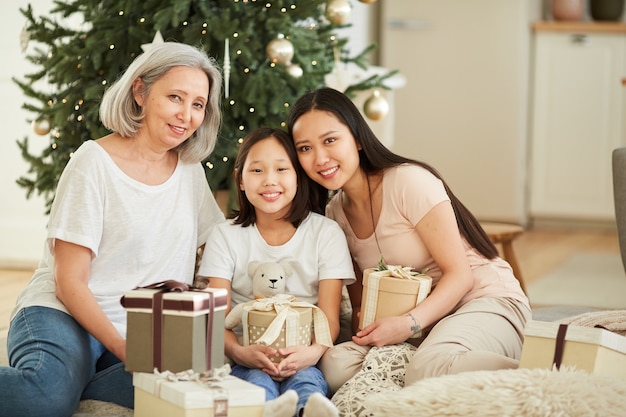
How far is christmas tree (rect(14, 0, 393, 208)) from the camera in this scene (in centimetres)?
307

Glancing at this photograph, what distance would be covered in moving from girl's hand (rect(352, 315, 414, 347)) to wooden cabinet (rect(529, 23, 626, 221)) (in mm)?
4163

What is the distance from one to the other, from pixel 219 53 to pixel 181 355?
165 centimetres

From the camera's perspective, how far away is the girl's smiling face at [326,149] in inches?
84.1

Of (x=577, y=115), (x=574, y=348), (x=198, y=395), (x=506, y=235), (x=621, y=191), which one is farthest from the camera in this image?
(x=577, y=115)

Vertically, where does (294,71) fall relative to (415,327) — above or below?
above

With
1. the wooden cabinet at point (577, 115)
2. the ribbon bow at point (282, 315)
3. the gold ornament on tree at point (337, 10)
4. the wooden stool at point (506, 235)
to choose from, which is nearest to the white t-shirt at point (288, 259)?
the ribbon bow at point (282, 315)

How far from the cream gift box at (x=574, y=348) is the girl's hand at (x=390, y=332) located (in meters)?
0.30

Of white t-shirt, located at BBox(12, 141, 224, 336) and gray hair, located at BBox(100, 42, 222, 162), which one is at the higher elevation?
gray hair, located at BBox(100, 42, 222, 162)

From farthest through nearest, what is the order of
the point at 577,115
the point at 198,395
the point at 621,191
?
the point at 577,115 < the point at 621,191 < the point at 198,395

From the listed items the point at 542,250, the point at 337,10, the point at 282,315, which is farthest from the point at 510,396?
the point at 542,250

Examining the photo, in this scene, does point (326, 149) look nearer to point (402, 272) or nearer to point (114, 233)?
point (402, 272)

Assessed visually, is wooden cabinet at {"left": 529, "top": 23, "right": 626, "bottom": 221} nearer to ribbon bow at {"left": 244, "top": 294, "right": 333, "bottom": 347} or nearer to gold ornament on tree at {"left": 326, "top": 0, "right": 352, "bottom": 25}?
gold ornament on tree at {"left": 326, "top": 0, "right": 352, "bottom": 25}

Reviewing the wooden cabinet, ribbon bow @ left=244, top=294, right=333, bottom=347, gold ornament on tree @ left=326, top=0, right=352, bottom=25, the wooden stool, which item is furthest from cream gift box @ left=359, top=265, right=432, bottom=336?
the wooden cabinet

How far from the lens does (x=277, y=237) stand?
2180 mm
